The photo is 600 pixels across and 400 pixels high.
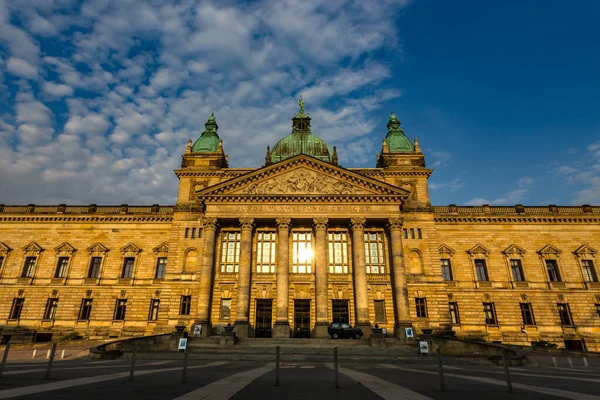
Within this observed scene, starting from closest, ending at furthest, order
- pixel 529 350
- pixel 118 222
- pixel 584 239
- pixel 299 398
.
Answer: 1. pixel 299 398
2. pixel 529 350
3. pixel 584 239
4. pixel 118 222

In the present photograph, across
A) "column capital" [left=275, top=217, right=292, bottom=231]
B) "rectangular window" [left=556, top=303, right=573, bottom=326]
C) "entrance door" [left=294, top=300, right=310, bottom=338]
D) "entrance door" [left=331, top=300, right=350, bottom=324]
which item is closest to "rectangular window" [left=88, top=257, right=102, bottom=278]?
"column capital" [left=275, top=217, right=292, bottom=231]

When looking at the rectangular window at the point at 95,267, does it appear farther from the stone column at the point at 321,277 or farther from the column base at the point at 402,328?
the column base at the point at 402,328

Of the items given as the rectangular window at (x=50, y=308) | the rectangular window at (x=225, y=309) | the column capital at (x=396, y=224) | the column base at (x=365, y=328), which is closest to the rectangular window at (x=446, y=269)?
the column capital at (x=396, y=224)

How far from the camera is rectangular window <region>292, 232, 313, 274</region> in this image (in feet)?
124

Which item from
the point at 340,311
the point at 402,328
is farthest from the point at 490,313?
the point at 340,311

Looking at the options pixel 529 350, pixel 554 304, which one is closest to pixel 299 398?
pixel 529 350

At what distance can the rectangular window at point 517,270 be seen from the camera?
39.9 metres

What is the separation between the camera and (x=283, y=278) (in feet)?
113

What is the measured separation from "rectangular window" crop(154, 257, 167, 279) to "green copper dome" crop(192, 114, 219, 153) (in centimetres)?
1440

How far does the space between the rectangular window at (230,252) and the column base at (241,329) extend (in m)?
6.70

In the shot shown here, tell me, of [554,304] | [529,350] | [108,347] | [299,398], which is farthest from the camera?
[554,304]

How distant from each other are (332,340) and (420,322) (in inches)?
457

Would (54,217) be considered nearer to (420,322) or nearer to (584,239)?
(420,322)

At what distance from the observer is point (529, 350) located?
31359 mm
